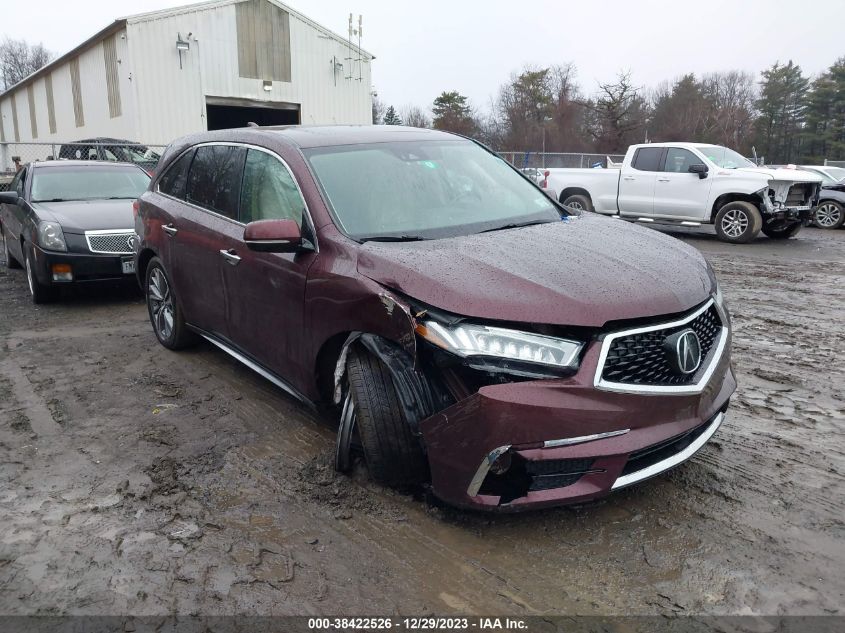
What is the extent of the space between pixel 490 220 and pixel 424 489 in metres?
A: 1.51

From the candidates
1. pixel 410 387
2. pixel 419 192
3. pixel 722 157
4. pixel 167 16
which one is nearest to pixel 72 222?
pixel 419 192

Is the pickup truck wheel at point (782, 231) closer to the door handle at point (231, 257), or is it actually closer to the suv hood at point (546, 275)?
the suv hood at point (546, 275)

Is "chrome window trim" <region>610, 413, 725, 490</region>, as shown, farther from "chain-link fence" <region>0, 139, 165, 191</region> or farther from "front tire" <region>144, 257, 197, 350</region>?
"chain-link fence" <region>0, 139, 165, 191</region>

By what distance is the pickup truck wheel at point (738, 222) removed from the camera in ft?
39.7

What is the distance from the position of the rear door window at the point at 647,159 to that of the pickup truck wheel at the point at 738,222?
1.67m

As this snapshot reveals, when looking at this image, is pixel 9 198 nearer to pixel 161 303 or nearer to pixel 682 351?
pixel 161 303

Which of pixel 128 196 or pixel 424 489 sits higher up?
pixel 128 196

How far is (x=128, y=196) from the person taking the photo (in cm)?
840

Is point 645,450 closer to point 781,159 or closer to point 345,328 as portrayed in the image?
point 345,328

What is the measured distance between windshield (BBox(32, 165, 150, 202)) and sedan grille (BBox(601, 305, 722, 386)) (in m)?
7.48

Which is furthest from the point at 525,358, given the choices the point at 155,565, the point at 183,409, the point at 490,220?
the point at 183,409

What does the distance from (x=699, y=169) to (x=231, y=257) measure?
10.9 metres

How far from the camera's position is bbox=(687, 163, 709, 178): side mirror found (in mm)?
12500


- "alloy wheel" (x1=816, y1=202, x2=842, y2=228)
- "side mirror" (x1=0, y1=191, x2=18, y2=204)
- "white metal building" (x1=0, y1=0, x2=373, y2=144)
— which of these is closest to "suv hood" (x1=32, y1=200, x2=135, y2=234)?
"side mirror" (x1=0, y1=191, x2=18, y2=204)
